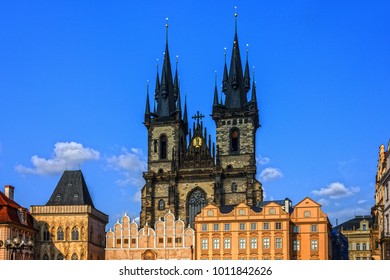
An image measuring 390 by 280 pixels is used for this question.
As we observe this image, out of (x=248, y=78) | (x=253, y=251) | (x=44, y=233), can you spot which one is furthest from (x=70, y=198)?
(x=248, y=78)

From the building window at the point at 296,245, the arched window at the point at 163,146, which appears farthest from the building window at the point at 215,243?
the arched window at the point at 163,146

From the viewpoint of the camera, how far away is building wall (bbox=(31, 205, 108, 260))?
6388 centimetres

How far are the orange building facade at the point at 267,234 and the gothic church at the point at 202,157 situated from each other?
1028 centimetres

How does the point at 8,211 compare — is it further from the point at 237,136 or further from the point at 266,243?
the point at 237,136

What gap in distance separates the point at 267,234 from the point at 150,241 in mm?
13452

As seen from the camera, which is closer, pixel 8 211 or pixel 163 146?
pixel 8 211

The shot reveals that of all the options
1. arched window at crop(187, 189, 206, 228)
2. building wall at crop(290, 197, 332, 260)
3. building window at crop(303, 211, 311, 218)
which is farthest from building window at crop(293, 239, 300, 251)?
arched window at crop(187, 189, 206, 228)

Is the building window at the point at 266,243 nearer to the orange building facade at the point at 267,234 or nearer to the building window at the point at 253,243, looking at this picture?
the orange building facade at the point at 267,234

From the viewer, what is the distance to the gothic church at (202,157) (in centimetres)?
7588

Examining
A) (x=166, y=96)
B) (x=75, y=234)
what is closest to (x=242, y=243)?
(x=75, y=234)

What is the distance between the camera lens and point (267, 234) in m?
61.9

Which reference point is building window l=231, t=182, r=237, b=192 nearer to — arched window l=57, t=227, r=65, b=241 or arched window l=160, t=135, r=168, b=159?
arched window l=160, t=135, r=168, b=159

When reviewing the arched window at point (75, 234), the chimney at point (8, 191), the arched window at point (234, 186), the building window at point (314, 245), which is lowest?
the building window at point (314, 245)
